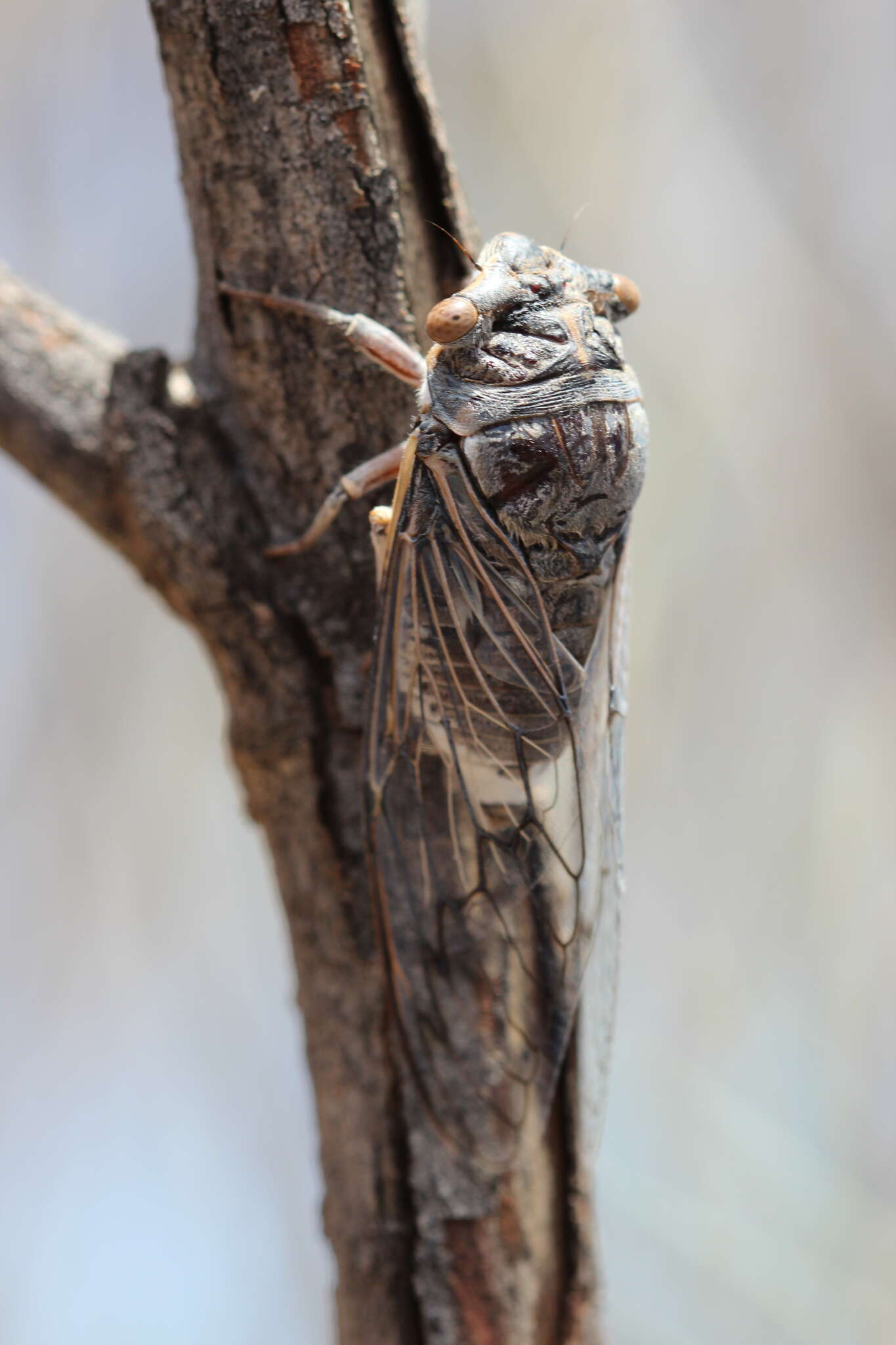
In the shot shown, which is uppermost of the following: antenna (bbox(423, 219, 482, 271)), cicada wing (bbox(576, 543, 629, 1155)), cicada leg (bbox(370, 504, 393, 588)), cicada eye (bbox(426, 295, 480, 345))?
antenna (bbox(423, 219, 482, 271))

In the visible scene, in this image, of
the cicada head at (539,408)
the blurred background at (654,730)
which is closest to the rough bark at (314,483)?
the cicada head at (539,408)

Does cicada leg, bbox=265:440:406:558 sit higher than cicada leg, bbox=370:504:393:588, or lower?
higher

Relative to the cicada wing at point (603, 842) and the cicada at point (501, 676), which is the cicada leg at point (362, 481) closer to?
the cicada at point (501, 676)

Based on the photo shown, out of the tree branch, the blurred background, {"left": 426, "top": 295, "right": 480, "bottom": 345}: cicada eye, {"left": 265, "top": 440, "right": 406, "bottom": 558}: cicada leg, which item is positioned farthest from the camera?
the blurred background

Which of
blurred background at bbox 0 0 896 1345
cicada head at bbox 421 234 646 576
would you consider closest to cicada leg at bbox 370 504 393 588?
cicada head at bbox 421 234 646 576

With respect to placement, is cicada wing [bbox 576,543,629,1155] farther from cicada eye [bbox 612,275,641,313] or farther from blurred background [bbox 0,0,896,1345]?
blurred background [bbox 0,0,896,1345]

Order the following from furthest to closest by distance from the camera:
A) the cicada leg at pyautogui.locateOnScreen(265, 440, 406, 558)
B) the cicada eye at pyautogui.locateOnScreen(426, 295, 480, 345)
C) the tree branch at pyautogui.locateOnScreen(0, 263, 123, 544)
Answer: the tree branch at pyautogui.locateOnScreen(0, 263, 123, 544) < the cicada leg at pyautogui.locateOnScreen(265, 440, 406, 558) < the cicada eye at pyautogui.locateOnScreen(426, 295, 480, 345)

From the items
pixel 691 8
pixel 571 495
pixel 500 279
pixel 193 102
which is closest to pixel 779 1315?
pixel 571 495

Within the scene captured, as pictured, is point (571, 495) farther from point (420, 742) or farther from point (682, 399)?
point (682, 399)
